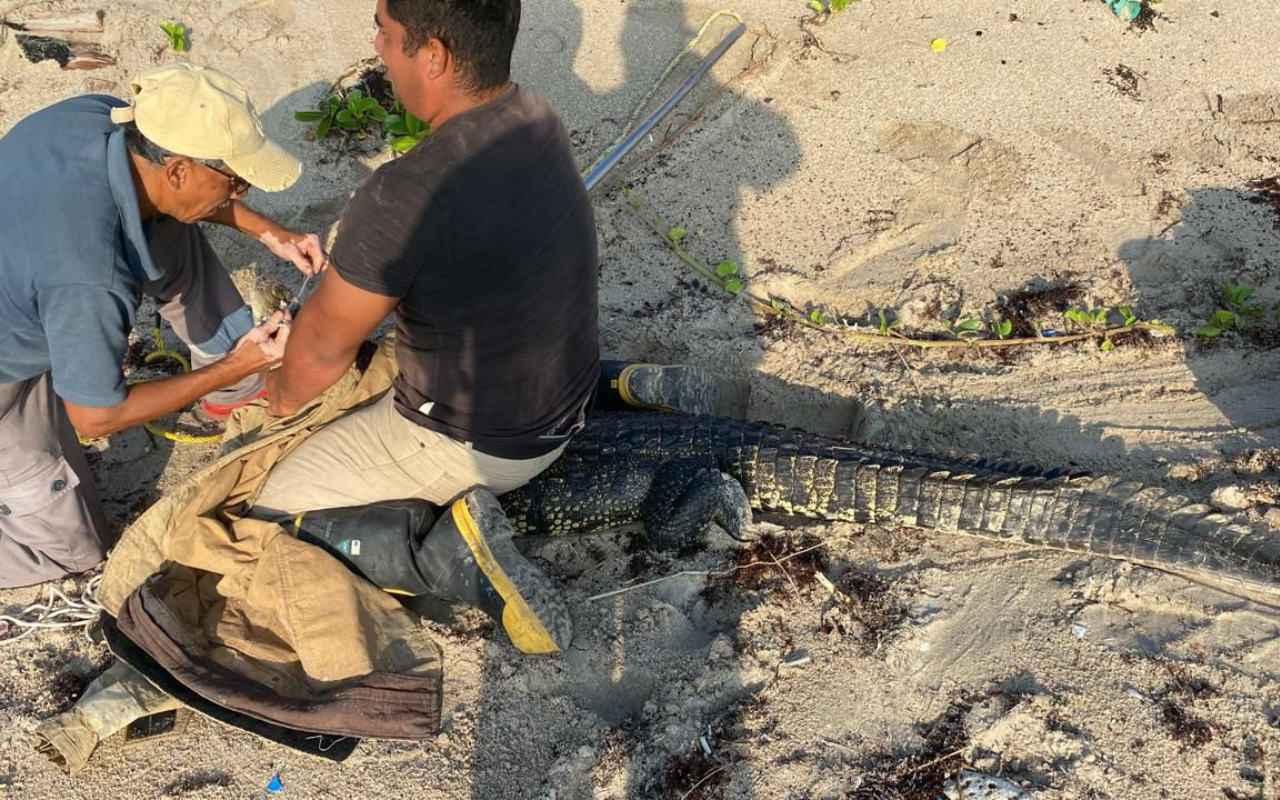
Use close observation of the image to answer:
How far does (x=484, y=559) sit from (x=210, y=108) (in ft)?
5.57

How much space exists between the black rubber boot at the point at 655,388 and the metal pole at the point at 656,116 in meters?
1.14

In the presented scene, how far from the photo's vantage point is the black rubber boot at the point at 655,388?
4.17 m

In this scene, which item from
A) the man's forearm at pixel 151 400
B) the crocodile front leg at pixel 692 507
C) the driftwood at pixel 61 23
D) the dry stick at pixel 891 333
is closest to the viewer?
the man's forearm at pixel 151 400

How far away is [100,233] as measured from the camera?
2709 mm

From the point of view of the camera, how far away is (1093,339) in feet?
14.2

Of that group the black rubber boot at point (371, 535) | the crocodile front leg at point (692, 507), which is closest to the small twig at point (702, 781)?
the crocodile front leg at point (692, 507)

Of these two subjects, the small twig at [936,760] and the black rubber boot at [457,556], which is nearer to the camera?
the small twig at [936,760]

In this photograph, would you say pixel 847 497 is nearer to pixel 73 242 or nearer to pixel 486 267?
pixel 486 267

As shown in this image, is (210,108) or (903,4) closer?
(210,108)

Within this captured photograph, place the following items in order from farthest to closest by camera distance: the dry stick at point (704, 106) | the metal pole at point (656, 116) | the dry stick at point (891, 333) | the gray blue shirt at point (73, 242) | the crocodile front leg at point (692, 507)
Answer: the dry stick at point (704, 106) < the metal pole at point (656, 116) < the dry stick at point (891, 333) < the crocodile front leg at point (692, 507) < the gray blue shirt at point (73, 242)

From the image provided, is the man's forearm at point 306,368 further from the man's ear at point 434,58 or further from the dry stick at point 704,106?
the dry stick at point 704,106

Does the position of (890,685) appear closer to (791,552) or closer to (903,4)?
(791,552)

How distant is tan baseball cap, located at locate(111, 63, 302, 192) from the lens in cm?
272

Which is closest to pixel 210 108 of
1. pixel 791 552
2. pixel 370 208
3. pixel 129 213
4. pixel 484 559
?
pixel 129 213
